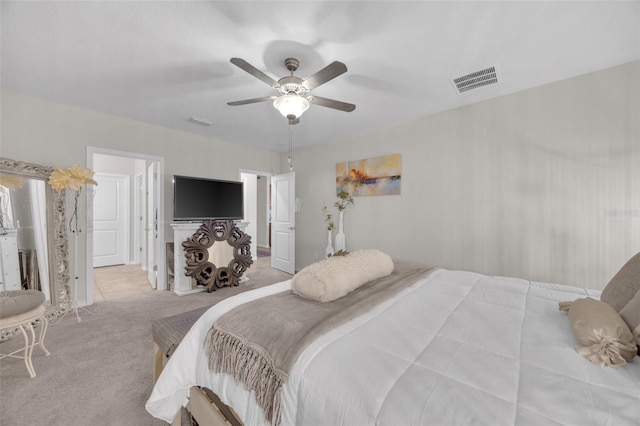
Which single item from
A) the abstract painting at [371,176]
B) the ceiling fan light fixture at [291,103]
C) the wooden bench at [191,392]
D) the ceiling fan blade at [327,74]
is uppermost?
the ceiling fan blade at [327,74]

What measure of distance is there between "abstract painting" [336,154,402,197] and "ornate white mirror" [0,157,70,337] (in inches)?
148

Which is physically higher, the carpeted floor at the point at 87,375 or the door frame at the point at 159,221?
the door frame at the point at 159,221

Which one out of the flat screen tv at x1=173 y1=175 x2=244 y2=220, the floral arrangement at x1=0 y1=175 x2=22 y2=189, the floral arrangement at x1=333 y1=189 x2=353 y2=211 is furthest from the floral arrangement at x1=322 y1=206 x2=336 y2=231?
the floral arrangement at x1=0 y1=175 x2=22 y2=189

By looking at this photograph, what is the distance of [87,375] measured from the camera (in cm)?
188

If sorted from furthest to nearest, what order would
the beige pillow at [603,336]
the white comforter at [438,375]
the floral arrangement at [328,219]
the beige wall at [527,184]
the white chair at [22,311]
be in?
the floral arrangement at [328,219] → the beige wall at [527,184] → the white chair at [22,311] → the beige pillow at [603,336] → the white comforter at [438,375]

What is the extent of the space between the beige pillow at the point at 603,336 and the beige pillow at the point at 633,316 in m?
0.01

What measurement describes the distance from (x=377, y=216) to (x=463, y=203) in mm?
1214

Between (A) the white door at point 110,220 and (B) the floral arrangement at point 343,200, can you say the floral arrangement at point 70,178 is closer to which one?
(A) the white door at point 110,220

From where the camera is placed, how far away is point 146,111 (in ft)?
10.8

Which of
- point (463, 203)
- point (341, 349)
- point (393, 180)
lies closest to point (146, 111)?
point (393, 180)

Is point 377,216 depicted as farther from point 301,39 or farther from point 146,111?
point 146,111

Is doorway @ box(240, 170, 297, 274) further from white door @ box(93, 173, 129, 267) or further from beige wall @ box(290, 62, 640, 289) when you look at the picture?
white door @ box(93, 173, 129, 267)

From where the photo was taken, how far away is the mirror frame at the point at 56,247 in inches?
109

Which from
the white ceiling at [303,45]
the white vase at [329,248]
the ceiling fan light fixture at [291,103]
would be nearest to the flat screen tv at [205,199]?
the white ceiling at [303,45]
